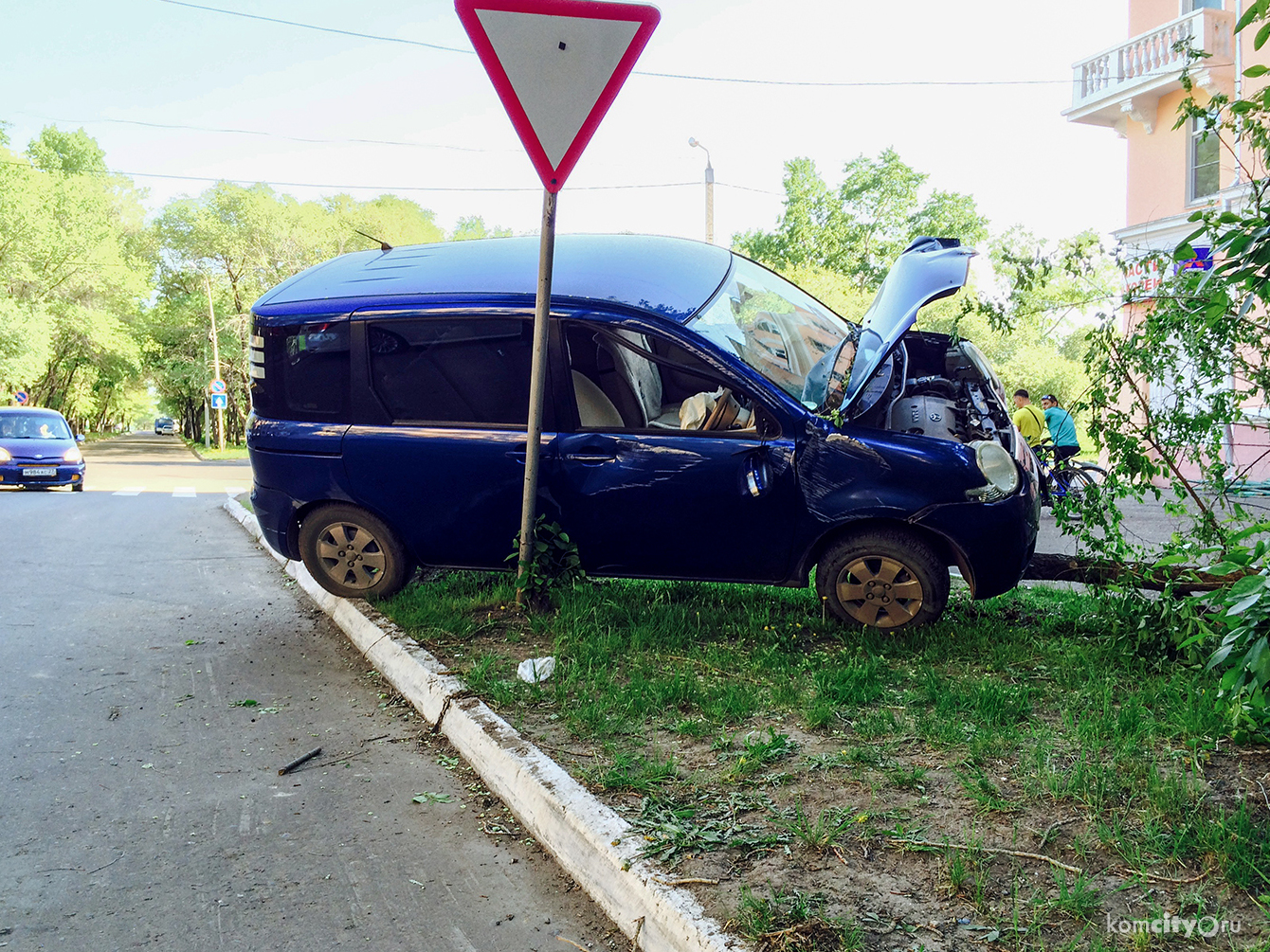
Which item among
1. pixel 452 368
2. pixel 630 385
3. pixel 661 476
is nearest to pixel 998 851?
pixel 661 476

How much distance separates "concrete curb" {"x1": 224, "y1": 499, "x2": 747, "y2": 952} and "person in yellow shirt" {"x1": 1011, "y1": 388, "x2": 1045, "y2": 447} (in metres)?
9.53

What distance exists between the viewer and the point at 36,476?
17.9 metres

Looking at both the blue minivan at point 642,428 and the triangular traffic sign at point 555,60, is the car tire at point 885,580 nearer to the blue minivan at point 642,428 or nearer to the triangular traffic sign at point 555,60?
the blue minivan at point 642,428

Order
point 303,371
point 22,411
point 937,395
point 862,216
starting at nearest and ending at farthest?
point 937,395 → point 303,371 → point 22,411 → point 862,216

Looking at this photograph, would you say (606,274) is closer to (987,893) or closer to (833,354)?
(833,354)

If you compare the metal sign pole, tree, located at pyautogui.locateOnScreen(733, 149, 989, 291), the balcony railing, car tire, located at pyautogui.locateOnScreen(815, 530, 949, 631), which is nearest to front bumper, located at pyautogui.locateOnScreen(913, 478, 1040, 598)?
car tire, located at pyautogui.locateOnScreen(815, 530, 949, 631)

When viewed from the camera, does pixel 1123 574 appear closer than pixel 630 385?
Yes

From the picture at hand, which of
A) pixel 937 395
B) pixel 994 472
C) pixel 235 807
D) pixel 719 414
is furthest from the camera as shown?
pixel 937 395

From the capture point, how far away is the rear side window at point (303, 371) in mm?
5645

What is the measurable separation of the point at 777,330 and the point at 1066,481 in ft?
5.85

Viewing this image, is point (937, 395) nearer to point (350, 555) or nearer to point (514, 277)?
point (514, 277)

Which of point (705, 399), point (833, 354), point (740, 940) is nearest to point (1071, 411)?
point (833, 354)

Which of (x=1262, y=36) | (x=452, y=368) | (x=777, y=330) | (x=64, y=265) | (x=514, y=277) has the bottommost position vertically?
(x=452, y=368)

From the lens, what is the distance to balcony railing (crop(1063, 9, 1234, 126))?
17.7m
